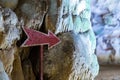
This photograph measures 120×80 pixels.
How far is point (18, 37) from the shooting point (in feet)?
8.28

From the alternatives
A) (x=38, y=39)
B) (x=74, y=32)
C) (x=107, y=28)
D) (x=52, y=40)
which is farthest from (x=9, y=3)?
(x=107, y=28)

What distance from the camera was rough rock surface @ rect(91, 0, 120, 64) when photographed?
705 centimetres

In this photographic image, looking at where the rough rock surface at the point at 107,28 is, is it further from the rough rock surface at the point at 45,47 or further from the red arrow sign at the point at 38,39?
the red arrow sign at the point at 38,39

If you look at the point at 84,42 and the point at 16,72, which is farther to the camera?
the point at 84,42

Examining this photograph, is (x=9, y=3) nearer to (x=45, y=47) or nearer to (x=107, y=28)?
(x=45, y=47)

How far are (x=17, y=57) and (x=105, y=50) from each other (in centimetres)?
480

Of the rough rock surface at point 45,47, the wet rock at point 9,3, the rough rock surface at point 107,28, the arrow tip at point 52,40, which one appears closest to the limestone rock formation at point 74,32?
the rough rock surface at point 45,47

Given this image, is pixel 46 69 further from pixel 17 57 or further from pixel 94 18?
pixel 94 18

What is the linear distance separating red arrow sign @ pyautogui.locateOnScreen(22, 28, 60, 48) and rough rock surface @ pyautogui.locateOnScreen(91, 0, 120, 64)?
4.45m

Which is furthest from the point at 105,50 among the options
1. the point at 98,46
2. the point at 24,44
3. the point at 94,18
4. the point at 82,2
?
the point at 24,44

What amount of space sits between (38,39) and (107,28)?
16.0ft

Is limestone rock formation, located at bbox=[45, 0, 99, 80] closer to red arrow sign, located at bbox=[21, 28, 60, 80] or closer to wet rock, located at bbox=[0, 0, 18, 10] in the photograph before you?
red arrow sign, located at bbox=[21, 28, 60, 80]

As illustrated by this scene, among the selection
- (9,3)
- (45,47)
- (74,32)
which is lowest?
(45,47)

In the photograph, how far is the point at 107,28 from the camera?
721 cm
